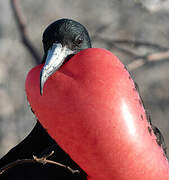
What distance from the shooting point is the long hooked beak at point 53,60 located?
3.50 ft

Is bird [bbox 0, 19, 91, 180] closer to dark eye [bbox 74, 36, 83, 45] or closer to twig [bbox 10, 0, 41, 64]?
dark eye [bbox 74, 36, 83, 45]

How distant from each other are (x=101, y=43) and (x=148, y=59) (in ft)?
1.08

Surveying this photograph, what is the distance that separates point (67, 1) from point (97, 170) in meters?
2.36

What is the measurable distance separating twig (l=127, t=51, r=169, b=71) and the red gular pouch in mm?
1843

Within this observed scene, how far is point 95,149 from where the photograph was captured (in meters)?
1.02

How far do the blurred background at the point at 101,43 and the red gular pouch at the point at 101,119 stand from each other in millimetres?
1569

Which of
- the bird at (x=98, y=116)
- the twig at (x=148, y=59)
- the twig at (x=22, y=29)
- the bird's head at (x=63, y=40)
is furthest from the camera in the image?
the twig at (x=22, y=29)

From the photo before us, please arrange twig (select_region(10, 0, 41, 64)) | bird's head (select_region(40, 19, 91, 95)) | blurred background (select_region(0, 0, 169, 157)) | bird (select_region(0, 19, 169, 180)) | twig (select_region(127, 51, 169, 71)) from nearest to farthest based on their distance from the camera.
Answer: bird (select_region(0, 19, 169, 180)) < bird's head (select_region(40, 19, 91, 95)) < blurred background (select_region(0, 0, 169, 157)) < twig (select_region(127, 51, 169, 71)) < twig (select_region(10, 0, 41, 64))

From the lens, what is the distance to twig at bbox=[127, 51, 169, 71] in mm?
2902

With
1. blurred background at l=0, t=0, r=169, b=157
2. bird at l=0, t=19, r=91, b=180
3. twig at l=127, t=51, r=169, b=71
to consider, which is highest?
bird at l=0, t=19, r=91, b=180

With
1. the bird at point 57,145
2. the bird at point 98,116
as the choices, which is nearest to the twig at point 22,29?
the bird at point 57,145

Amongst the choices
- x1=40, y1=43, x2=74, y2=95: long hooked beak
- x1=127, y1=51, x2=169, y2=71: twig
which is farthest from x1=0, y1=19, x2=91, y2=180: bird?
x1=127, y1=51, x2=169, y2=71: twig

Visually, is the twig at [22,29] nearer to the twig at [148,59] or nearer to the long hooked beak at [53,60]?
the twig at [148,59]

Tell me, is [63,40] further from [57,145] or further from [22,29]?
[22,29]
